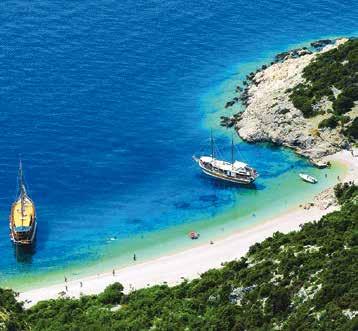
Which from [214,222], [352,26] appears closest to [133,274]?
[214,222]

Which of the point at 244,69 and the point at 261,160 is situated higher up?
the point at 244,69

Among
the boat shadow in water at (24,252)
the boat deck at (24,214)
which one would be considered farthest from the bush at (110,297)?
the boat deck at (24,214)

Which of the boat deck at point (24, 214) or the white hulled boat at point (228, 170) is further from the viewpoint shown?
the white hulled boat at point (228, 170)

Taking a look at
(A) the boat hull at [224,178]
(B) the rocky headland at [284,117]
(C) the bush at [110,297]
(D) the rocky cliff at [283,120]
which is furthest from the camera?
(B) the rocky headland at [284,117]

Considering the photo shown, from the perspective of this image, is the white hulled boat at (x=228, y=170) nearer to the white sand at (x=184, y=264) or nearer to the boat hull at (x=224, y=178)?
the boat hull at (x=224, y=178)

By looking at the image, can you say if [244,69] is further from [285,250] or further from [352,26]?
[285,250]

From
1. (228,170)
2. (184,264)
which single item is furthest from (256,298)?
(228,170)
